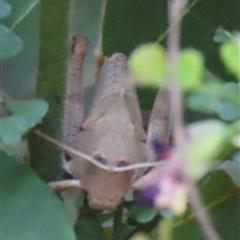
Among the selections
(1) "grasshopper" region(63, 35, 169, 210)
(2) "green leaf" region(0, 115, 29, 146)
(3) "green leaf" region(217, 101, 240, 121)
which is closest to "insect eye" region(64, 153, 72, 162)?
(1) "grasshopper" region(63, 35, 169, 210)

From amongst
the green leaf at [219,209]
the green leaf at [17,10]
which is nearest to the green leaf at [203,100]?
the green leaf at [219,209]

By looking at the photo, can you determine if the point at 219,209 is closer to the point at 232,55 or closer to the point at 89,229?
the point at 89,229

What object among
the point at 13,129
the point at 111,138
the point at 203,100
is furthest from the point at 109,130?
the point at 203,100

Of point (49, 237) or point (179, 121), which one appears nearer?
point (179, 121)

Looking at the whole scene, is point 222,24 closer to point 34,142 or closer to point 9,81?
point 34,142

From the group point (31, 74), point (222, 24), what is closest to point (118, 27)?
point (222, 24)

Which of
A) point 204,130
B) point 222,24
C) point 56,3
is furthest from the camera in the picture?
point 222,24

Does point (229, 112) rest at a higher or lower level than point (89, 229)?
higher
